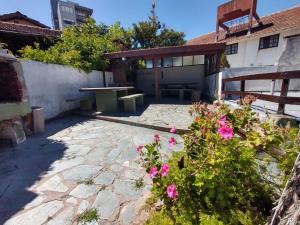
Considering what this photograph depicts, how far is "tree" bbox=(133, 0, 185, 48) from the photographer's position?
18023mm

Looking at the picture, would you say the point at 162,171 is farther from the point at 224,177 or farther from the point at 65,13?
the point at 65,13

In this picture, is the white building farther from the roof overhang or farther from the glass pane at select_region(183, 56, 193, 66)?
the roof overhang

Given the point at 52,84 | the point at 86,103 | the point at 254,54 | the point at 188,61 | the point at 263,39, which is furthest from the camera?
the point at 254,54

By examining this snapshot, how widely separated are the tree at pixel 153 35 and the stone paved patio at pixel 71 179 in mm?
16472

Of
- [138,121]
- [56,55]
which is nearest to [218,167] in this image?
[138,121]

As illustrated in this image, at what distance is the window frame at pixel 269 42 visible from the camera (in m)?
13.2

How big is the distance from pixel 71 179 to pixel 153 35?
18.7 m

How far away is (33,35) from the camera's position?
9016mm

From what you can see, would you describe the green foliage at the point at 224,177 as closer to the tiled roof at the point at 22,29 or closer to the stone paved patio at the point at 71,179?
the stone paved patio at the point at 71,179

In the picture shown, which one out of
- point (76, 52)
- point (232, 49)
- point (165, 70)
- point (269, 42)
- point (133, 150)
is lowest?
point (133, 150)

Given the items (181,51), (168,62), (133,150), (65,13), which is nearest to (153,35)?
(168,62)

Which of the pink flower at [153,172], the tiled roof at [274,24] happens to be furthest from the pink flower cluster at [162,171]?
the tiled roof at [274,24]

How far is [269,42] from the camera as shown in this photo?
45.0 feet

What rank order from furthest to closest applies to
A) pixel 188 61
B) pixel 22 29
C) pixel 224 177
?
1. pixel 188 61
2. pixel 22 29
3. pixel 224 177
